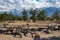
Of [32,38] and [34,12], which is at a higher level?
[32,38]

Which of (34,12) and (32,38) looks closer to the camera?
(32,38)

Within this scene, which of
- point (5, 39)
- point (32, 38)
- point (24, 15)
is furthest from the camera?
point (24, 15)

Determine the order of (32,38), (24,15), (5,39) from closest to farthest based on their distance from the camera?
1. (5,39)
2. (32,38)
3. (24,15)

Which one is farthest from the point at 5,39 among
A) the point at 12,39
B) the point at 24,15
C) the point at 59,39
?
the point at 24,15

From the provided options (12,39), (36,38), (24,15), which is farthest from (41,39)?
(24,15)

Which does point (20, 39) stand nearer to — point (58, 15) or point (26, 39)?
point (26, 39)

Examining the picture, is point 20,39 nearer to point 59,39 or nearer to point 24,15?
point 59,39

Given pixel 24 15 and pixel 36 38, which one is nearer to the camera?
pixel 36 38

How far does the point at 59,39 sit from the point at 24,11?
203 feet

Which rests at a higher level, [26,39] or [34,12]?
[26,39]

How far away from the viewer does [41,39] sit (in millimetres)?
26859

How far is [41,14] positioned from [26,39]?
58.9 meters

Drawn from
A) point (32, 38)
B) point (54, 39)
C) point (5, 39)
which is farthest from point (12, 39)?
point (54, 39)

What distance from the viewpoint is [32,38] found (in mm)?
27641
